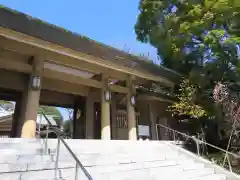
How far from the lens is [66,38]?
28.9ft

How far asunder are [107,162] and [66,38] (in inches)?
202

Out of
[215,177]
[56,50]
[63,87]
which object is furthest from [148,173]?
[63,87]

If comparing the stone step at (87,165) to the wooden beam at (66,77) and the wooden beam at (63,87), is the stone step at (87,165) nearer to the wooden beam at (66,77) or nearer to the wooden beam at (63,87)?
the wooden beam at (66,77)

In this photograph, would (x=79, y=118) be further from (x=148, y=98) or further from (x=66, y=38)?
(x=66, y=38)

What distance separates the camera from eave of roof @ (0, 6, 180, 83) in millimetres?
7285

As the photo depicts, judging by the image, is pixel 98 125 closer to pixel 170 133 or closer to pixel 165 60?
pixel 170 133

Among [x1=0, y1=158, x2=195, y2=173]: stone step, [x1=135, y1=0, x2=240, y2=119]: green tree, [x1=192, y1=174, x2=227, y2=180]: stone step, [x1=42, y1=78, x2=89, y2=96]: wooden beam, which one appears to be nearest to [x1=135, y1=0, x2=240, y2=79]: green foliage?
[x1=135, y1=0, x2=240, y2=119]: green tree

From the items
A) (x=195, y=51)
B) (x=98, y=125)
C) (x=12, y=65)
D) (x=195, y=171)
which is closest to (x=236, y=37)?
(x=195, y=51)

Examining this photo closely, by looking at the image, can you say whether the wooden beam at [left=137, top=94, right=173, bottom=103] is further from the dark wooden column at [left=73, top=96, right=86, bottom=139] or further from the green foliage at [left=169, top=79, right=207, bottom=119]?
the dark wooden column at [left=73, top=96, right=86, bottom=139]

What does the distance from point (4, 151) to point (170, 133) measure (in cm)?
1091

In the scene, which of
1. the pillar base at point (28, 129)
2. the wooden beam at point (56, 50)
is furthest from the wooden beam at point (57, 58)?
the pillar base at point (28, 129)

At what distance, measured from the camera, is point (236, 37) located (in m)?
9.91

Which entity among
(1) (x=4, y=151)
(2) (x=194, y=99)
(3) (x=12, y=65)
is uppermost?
(3) (x=12, y=65)

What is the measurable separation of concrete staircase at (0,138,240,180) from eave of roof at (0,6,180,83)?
3.58m
